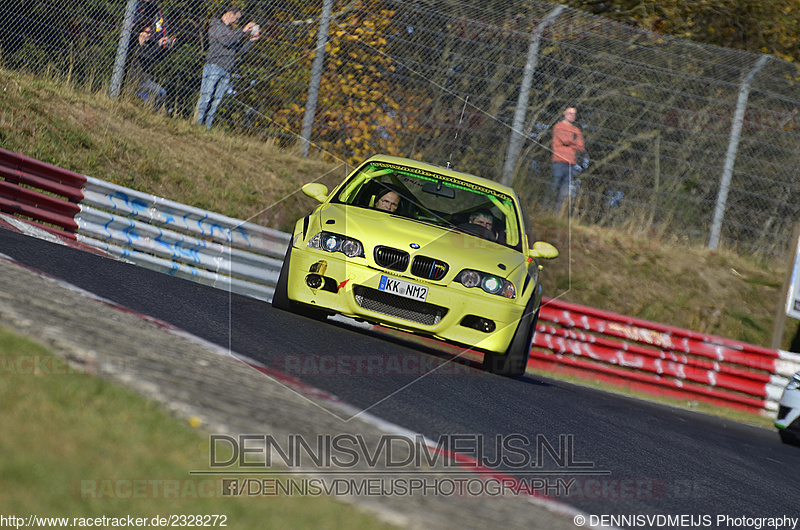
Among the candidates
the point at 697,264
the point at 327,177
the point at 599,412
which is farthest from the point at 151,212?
the point at 697,264

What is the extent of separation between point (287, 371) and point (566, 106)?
937cm

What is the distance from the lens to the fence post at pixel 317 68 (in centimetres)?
1318

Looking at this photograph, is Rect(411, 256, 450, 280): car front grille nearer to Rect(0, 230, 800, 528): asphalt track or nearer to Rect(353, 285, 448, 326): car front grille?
Rect(353, 285, 448, 326): car front grille

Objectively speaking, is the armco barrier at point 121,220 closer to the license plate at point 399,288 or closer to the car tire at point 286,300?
the car tire at point 286,300

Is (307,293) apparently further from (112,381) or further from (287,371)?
(112,381)

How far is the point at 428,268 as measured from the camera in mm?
7238

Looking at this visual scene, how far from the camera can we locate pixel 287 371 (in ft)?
17.4

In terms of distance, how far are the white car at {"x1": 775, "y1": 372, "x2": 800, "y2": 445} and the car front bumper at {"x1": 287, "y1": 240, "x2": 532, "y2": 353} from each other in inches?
138

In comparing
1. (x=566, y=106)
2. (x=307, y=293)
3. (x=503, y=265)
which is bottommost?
(x=307, y=293)

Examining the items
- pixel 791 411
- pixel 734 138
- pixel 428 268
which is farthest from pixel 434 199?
pixel 734 138

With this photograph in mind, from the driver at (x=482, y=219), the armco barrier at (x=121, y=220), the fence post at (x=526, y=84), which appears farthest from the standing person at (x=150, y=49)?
the driver at (x=482, y=219)

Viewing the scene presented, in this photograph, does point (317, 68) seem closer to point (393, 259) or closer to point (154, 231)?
point (154, 231)

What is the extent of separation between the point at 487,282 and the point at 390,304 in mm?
786

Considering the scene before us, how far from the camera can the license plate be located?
7.17 m
